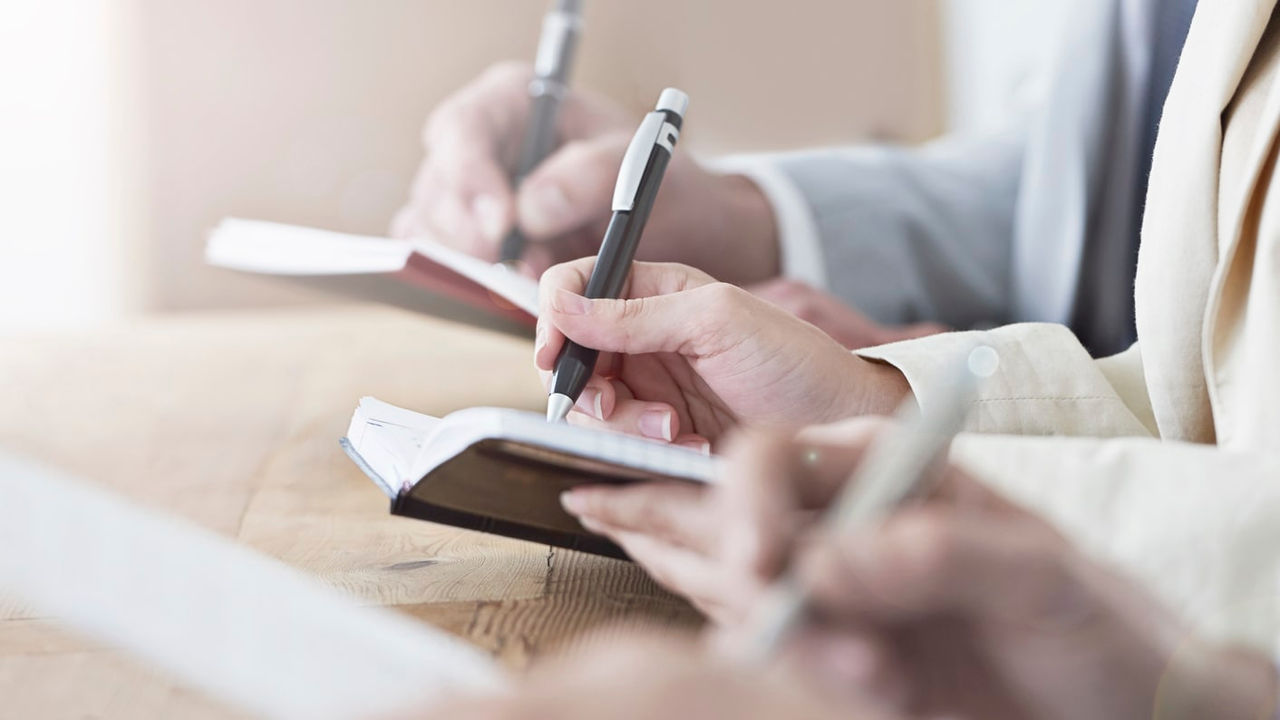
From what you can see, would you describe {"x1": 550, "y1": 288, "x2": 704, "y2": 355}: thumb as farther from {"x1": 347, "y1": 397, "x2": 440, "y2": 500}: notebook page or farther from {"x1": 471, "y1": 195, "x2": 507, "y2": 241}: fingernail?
{"x1": 471, "y1": 195, "x2": 507, "y2": 241}: fingernail

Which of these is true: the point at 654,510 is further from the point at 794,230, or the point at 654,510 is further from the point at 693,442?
the point at 794,230

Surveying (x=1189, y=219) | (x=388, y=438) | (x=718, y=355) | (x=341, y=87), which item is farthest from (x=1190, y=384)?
(x=341, y=87)

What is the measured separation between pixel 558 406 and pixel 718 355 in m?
0.06

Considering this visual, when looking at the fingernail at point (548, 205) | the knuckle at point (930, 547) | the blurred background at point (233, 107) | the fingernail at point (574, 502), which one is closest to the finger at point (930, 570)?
the knuckle at point (930, 547)

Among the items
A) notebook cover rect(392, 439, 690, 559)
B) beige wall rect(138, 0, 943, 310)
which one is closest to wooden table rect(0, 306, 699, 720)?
notebook cover rect(392, 439, 690, 559)

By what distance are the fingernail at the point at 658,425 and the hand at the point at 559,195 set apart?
25 centimetres

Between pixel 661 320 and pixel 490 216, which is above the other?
pixel 661 320

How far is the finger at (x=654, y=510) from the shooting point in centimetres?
29

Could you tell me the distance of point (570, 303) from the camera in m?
0.44

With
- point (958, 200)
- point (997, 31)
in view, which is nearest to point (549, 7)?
Result: point (997, 31)

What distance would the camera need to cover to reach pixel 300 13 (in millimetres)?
1836

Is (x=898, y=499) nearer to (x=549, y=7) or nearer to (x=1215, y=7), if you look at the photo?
(x=1215, y=7)

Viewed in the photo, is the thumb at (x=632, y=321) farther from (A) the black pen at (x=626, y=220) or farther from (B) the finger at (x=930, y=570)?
(B) the finger at (x=930, y=570)

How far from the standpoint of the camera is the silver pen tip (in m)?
0.44
